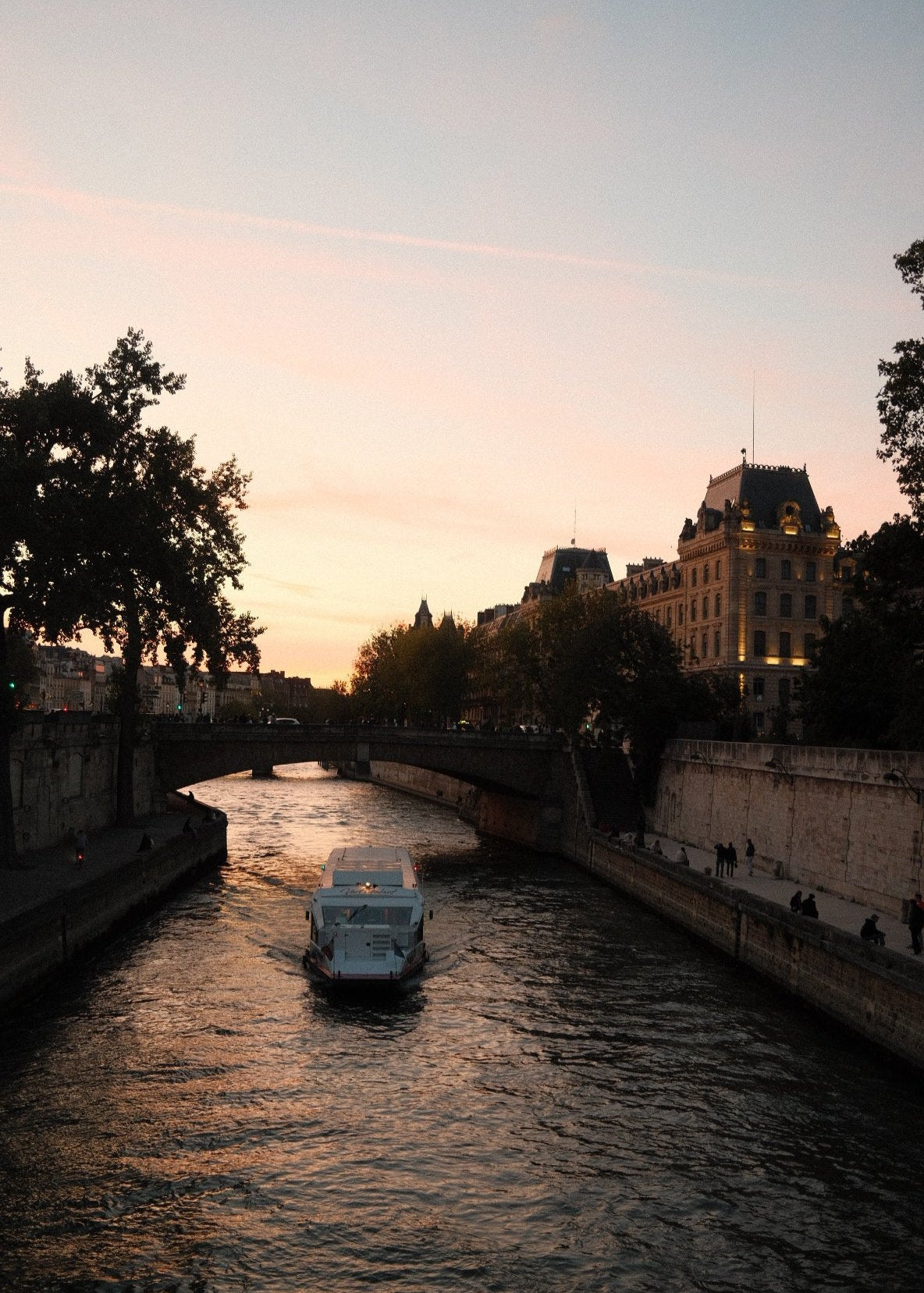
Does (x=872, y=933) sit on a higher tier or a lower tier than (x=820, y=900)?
higher

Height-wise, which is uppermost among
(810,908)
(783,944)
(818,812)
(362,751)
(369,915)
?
(362,751)

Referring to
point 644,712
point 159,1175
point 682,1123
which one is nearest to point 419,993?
point 682,1123

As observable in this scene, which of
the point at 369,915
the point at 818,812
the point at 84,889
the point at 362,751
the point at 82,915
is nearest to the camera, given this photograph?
the point at 369,915

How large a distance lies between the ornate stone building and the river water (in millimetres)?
63745

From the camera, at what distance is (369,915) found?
37531 mm

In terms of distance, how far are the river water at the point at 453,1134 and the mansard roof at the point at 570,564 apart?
127169 millimetres

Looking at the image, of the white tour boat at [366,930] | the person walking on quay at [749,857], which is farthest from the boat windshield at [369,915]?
the person walking on quay at [749,857]

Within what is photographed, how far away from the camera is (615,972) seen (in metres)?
39.4

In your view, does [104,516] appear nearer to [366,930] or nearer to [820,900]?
[366,930]

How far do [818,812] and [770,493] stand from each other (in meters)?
62.6

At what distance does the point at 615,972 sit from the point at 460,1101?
13.3m

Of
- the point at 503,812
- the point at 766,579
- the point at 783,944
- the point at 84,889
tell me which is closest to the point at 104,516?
the point at 84,889

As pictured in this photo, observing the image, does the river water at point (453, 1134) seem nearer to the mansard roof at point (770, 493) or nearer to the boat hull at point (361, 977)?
the boat hull at point (361, 977)

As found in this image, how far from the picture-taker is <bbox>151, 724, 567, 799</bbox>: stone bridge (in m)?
72.9
